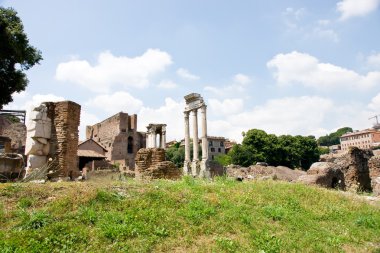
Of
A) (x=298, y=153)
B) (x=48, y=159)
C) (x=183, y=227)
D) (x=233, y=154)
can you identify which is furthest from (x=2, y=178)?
(x=298, y=153)

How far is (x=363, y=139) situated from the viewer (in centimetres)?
9594

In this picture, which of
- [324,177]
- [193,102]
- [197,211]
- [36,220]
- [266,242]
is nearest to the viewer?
[36,220]

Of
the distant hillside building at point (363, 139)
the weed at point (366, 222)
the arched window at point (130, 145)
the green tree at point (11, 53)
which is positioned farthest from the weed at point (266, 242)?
the distant hillside building at point (363, 139)

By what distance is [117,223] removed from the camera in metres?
5.39

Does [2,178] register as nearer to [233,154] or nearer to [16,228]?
[16,228]

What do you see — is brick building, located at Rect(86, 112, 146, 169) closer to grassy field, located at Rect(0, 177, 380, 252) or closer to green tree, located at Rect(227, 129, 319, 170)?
green tree, located at Rect(227, 129, 319, 170)

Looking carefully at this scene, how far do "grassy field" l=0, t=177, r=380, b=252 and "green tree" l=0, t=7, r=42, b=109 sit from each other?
591 inches

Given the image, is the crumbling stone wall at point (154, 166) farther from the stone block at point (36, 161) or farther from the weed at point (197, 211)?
the weed at point (197, 211)

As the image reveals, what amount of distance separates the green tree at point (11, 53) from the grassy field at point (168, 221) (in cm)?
1502

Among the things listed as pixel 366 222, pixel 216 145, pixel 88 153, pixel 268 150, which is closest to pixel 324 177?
pixel 366 222

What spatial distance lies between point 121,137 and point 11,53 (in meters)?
36.4

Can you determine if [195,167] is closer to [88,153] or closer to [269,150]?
[88,153]

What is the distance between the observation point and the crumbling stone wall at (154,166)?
1078cm

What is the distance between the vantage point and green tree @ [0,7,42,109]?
18.5m
